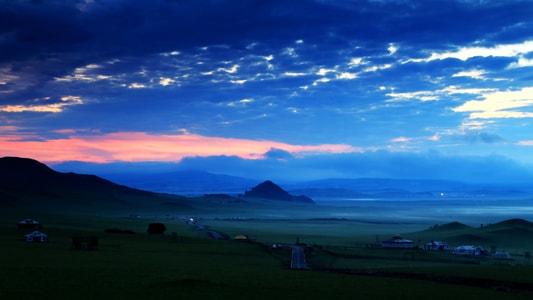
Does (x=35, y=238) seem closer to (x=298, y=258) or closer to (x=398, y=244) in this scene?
(x=298, y=258)

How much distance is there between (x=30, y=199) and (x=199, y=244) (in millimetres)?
114009

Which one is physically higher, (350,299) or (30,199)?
(30,199)

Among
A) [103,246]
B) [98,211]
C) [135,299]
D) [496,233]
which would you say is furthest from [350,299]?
[98,211]

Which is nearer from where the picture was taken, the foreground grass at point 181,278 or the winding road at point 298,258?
the foreground grass at point 181,278

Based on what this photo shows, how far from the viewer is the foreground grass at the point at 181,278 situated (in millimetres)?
35031

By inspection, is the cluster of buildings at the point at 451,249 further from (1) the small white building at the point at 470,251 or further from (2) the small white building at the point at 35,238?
(2) the small white building at the point at 35,238

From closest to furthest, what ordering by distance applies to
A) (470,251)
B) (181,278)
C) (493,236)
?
(181,278) → (470,251) → (493,236)

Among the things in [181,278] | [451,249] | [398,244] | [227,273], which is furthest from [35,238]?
[451,249]

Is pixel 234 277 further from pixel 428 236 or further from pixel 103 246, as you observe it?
pixel 428 236

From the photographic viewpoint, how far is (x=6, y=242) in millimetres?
65812

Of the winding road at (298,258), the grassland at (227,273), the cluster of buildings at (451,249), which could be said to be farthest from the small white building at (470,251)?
the winding road at (298,258)

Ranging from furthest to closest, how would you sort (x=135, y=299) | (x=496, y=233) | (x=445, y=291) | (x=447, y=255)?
(x=496, y=233) < (x=447, y=255) < (x=445, y=291) < (x=135, y=299)

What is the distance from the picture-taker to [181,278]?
41125 millimetres

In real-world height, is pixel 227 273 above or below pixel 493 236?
below
